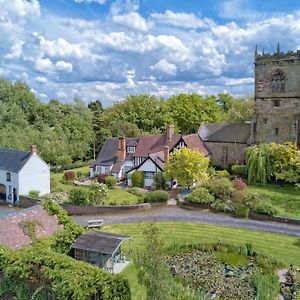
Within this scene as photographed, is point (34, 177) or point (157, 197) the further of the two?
point (34, 177)

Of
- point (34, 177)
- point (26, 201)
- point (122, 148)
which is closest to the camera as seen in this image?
point (26, 201)

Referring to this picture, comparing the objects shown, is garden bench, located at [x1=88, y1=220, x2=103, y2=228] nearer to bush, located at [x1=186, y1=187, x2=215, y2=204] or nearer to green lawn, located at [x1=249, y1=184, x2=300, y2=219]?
bush, located at [x1=186, y1=187, x2=215, y2=204]

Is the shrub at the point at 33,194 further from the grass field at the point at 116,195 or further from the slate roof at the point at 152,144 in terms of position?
the slate roof at the point at 152,144

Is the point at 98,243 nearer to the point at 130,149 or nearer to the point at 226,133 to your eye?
the point at 130,149

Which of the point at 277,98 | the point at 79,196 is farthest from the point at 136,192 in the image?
the point at 277,98

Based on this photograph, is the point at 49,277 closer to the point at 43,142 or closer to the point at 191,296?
the point at 191,296

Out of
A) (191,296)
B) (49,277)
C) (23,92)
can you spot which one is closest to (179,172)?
(191,296)

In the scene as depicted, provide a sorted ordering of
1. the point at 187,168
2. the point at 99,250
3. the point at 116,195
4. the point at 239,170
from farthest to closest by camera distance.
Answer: the point at 239,170 → the point at 116,195 → the point at 187,168 → the point at 99,250
